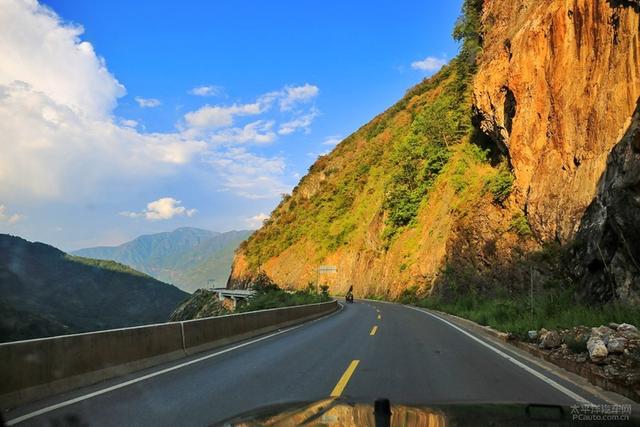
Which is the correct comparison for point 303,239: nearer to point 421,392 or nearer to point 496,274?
point 496,274

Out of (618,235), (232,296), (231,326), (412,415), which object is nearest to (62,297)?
(232,296)

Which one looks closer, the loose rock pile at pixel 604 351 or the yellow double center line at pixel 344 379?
the yellow double center line at pixel 344 379

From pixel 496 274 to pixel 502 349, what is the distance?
20.1 metres

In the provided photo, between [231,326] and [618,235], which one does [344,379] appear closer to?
[231,326]

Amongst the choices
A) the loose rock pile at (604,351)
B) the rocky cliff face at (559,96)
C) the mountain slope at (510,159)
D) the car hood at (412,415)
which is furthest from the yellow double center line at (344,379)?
the rocky cliff face at (559,96)

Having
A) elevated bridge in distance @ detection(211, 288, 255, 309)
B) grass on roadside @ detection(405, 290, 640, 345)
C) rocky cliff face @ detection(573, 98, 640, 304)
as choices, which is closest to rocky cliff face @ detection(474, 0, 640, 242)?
rocky cliff face @ detection(573, 98, 640, 304)

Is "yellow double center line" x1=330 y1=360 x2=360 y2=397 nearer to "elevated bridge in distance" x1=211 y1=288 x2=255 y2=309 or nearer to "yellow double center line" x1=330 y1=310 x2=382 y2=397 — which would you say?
"yellow double center line" x1=330 y1=310 x2=382 y2=397

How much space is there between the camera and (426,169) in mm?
51469

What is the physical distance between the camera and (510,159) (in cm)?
3272

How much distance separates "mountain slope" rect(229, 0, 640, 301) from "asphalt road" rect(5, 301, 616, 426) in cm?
652

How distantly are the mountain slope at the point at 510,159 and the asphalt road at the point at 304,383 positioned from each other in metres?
6.52

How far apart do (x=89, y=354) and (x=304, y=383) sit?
3486 mm

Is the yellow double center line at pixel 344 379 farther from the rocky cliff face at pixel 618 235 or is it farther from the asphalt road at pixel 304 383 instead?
the rocky cliff face at pixel 618 235

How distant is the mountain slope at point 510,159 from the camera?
2186cm
